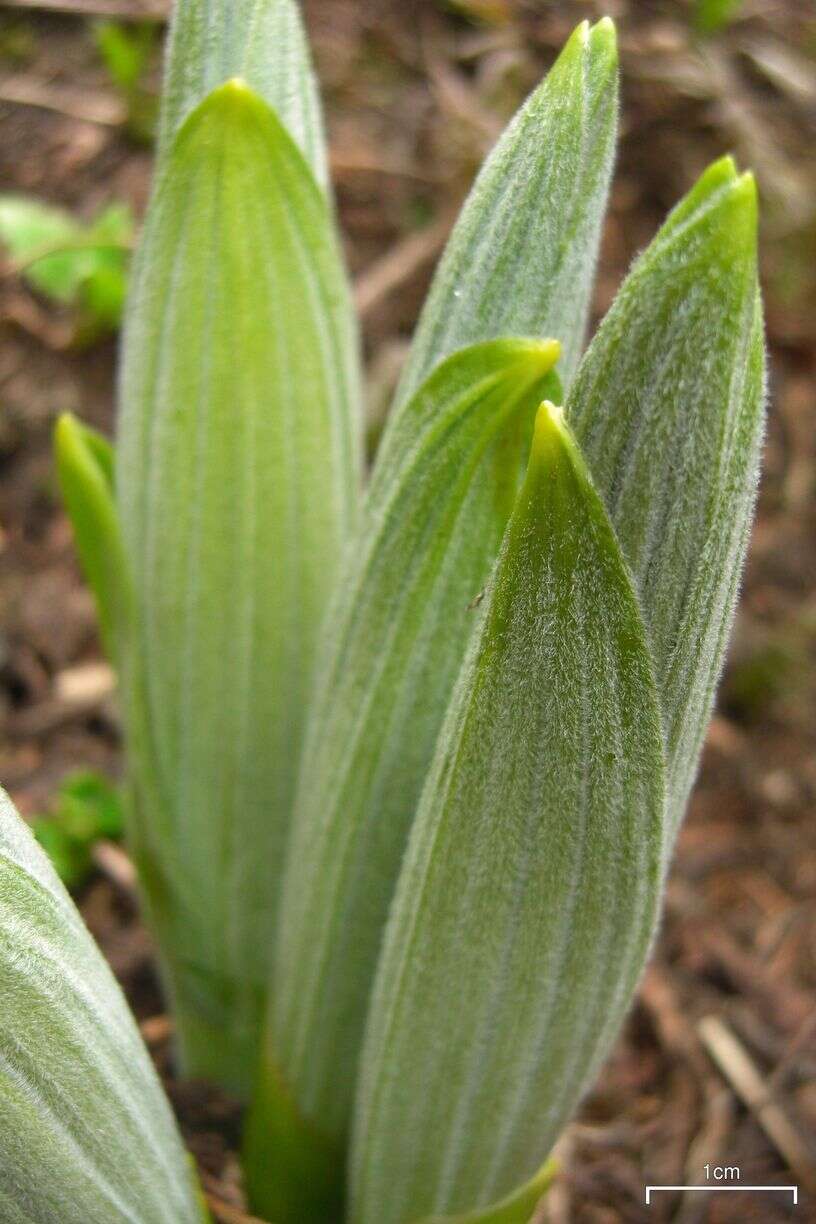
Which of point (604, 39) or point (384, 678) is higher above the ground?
point (604, 39)

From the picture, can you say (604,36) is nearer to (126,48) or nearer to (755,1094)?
(755,1094)

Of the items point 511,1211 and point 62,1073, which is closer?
point 62,1073

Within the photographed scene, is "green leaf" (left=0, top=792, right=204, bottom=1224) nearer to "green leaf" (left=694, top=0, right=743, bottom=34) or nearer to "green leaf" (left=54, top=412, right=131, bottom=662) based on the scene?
"green leaf" (left=54, top=412, right=131, bottom=662)

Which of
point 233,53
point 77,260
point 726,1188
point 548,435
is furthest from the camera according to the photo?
point 77,260

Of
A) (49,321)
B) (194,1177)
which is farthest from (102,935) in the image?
(49,321)

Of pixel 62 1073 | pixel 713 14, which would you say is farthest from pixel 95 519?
pixel 713 14

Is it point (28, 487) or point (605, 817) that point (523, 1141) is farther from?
point (28, 487)

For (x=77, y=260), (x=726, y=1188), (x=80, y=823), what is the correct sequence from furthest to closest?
(x=77, y=260), (x=80, y=823), (x=726, y=1188)

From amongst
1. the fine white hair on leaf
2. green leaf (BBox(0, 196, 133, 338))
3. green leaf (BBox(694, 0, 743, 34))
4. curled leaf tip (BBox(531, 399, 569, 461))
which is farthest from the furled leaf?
green leaf (BBox(694, 0, 743, 34))
